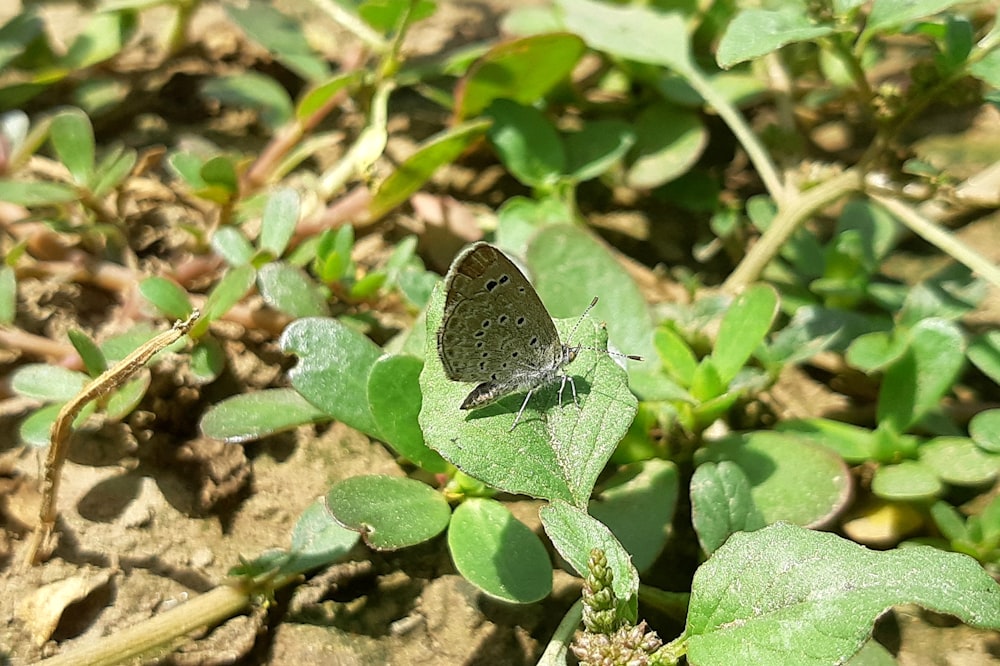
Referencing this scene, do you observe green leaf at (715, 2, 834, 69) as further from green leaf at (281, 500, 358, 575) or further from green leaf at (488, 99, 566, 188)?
green leaf at (281, 500, 358, 575)

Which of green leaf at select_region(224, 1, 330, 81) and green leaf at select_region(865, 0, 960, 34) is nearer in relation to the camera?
green leaf at select_region(865, 0, 960, 34)

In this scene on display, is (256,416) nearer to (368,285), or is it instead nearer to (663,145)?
(368,285)

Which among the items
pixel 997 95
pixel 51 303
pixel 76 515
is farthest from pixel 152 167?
pixel 997 95

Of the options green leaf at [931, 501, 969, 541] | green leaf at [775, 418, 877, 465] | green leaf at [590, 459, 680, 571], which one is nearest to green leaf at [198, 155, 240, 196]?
green leaf at [590, 459, 680, 571]

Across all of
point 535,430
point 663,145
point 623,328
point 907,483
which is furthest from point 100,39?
point 907,483

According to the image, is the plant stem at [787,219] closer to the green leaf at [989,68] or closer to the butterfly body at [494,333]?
the green leaf at [989,68]

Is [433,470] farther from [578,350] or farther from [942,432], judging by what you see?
[942,432]
